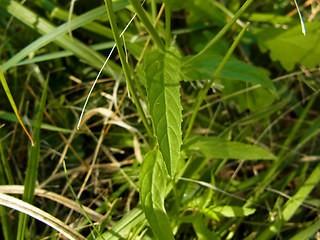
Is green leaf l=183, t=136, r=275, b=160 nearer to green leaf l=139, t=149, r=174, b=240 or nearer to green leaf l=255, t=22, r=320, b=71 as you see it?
green leaf l=139, t=149, r=174, b=240

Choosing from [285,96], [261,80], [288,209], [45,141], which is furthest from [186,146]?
[285,96]

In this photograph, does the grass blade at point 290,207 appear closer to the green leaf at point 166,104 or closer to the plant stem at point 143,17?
the green leaf at point 166,104

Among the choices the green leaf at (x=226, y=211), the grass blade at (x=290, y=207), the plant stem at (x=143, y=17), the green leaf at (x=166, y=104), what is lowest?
the grass blade at (x=290, y=207)

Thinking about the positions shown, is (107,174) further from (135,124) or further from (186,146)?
(186,146)

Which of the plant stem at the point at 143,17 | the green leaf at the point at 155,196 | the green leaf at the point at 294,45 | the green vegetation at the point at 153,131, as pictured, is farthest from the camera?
the green leaf at the point at 294,45

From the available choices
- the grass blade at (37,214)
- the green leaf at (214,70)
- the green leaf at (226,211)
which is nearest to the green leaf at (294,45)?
the green leaf at (214,70)

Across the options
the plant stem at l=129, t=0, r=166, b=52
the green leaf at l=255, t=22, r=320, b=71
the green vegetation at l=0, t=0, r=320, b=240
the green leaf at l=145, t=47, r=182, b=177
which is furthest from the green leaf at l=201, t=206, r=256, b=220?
the green leaf at l=255, t=22, r=320, b=71
